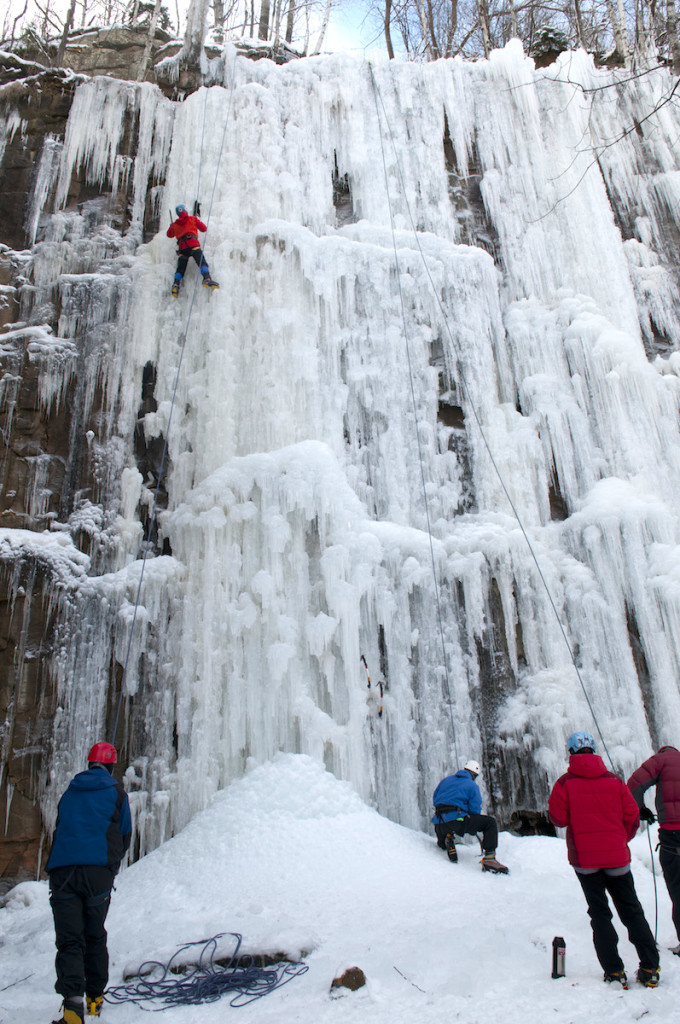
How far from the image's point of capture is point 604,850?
291 centimetres

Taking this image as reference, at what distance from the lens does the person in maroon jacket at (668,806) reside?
3.30 metres

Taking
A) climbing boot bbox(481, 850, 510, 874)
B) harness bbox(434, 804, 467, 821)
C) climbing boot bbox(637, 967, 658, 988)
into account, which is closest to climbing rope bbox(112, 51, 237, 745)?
harness bbox(434, 804, 467, 821)

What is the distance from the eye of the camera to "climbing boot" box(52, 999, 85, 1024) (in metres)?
2.82

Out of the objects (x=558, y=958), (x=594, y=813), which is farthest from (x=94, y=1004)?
(x=594, y=813)

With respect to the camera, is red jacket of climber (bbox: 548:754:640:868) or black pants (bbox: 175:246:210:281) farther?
black pants (bbox: 175:246:210:281)

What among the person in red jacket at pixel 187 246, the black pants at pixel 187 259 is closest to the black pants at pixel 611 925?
the person in red jacket at pixel 187 246

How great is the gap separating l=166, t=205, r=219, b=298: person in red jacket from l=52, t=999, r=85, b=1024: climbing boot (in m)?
6.12

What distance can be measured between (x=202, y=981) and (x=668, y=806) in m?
2.33

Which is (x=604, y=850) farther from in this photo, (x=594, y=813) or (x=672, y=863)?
(x=672, y=863)

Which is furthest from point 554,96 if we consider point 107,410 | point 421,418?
point 107,410

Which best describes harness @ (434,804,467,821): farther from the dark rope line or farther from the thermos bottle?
the thermos bottle

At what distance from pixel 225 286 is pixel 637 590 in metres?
5.06

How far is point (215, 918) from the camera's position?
4051 millimetres

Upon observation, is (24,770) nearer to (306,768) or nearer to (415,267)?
(306,768)
